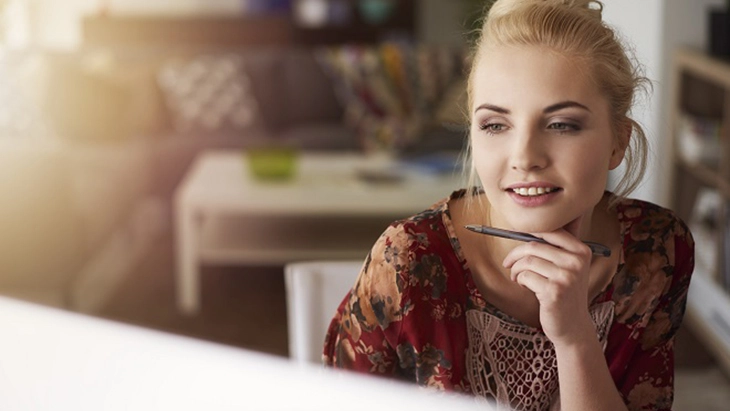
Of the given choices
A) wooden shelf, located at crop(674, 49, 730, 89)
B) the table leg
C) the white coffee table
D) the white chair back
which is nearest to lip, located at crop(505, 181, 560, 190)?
the white chair back

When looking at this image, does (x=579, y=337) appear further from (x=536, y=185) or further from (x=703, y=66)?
(x=703, y=66)

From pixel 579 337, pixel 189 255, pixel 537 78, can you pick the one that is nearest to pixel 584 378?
pixel 579 337

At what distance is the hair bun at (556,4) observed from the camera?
92 cm

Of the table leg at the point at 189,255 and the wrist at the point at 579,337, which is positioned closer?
the wrist at the point at 579,337

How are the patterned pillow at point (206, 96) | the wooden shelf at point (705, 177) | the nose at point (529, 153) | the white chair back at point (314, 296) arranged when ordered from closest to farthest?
the nose at point (529, 153) → the white chair back at point (314, 296) → the wooden shelf at point (705, 177) → the patterned pillow at point (206, 96)

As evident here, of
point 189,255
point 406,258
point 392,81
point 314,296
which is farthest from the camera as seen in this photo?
point 392,81

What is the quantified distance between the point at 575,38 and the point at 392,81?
3857 mm

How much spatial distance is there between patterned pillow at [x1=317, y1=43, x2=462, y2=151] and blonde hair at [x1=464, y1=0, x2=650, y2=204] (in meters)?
3.61

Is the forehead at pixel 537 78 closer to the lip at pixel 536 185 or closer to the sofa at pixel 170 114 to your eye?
the lip at pixel 536 185

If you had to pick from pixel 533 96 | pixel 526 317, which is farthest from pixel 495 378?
pixel 533 96

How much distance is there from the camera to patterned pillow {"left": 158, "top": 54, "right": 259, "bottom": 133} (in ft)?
14.9

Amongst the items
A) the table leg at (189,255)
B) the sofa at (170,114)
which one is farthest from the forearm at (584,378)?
the sofa at (170,114)

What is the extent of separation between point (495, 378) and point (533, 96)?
299 millimetres

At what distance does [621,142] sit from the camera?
95 centimetres
